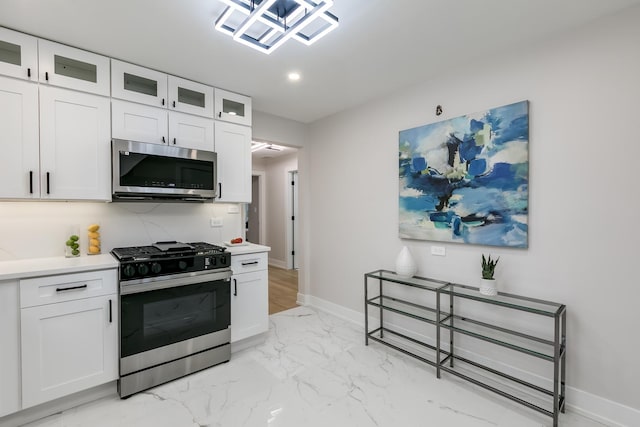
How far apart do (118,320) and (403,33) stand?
2935 mm

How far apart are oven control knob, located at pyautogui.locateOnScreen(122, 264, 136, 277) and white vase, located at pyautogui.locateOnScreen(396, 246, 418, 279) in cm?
225

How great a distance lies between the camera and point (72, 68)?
7.35 feet

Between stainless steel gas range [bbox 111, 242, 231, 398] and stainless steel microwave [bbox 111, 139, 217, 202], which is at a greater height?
stainless steel microwave [bbox 111, 139, 217, 202]

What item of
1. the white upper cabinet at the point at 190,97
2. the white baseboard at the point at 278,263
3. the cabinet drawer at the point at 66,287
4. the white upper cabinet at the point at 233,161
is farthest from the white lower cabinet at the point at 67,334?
the white baseboard at the point at 278,263

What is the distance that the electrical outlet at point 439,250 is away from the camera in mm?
2691

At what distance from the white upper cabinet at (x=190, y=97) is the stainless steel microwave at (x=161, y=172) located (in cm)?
44

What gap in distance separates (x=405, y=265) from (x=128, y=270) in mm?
2323

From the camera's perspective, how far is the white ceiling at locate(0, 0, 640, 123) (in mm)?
1808

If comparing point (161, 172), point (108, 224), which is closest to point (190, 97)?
point (161, 172)

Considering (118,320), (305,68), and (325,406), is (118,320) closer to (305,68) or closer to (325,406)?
(325,406)

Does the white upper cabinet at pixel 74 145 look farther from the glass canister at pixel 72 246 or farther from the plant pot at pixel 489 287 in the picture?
the plant pot at pixel 489 287

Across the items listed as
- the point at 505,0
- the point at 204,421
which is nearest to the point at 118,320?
the point at 204,421

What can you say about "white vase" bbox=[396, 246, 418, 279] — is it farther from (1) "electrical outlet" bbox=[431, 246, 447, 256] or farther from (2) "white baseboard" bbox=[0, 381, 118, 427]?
(2) "white baseboard" bbox=[0, 381, 118, 427]

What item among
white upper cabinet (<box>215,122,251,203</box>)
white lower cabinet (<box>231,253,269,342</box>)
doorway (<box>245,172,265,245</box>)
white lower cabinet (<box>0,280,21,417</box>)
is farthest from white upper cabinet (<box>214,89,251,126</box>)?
doorway (<box>245,172,265,245</box>)
